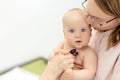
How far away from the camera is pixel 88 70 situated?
111 cm

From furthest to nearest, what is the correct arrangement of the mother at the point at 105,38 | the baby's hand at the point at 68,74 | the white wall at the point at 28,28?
the white wall at the point at 28,28 < the baby's hand at the point at 68,74 < the mother at the point at 105,38

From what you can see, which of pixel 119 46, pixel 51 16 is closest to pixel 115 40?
A: pixel 119 46

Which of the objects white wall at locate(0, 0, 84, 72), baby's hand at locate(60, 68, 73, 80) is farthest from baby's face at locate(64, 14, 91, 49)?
white wall at locate(0, 0, 84, 72)

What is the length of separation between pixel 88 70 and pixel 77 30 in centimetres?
18

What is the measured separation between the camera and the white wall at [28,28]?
2.10 metres

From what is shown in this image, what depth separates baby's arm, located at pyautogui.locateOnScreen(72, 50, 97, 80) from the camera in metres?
1.10

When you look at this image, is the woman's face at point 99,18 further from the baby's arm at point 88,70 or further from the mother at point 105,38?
the baby's arm at point 88,70

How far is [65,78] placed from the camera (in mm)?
1113

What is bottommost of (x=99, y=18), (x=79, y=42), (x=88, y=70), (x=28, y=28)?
(x=28, y=28)

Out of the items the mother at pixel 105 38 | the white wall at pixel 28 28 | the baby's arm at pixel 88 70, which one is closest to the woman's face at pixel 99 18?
the mother at pixel 105 38

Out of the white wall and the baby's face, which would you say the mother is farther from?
the white wall

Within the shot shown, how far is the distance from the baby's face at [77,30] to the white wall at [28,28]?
1.04 meters

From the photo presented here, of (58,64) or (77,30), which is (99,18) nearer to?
(77,30)

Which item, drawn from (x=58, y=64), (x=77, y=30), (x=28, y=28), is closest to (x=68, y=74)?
(x=58, y=64)
